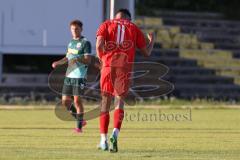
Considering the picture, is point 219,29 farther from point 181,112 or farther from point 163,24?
point 181,112

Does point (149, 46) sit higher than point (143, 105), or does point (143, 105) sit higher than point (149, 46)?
point (149, 46)

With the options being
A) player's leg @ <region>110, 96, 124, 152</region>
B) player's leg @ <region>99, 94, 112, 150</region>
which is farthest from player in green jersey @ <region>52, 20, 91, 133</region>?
player's leg @ <region>110, 96, 124, 152</region>

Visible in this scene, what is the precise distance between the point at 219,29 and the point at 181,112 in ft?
36.9

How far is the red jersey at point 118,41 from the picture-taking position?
41.7 ft

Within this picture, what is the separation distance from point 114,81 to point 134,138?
6.73ft

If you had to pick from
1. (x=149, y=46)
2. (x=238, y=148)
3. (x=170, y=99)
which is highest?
(x=149, y=46)

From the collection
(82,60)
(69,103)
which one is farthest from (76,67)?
(69,103)

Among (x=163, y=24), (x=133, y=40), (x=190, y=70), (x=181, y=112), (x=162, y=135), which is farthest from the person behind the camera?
(x=163, y=24)

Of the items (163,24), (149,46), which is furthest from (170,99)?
(149,46)

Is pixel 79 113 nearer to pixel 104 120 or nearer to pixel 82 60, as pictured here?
pixel 82 60

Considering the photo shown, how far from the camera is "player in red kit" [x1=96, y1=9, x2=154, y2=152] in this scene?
12.7 m

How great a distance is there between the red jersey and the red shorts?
0.27ft

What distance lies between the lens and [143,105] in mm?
24344

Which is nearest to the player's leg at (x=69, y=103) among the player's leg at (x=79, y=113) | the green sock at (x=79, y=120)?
the player's leg at (x=79, y=113)
